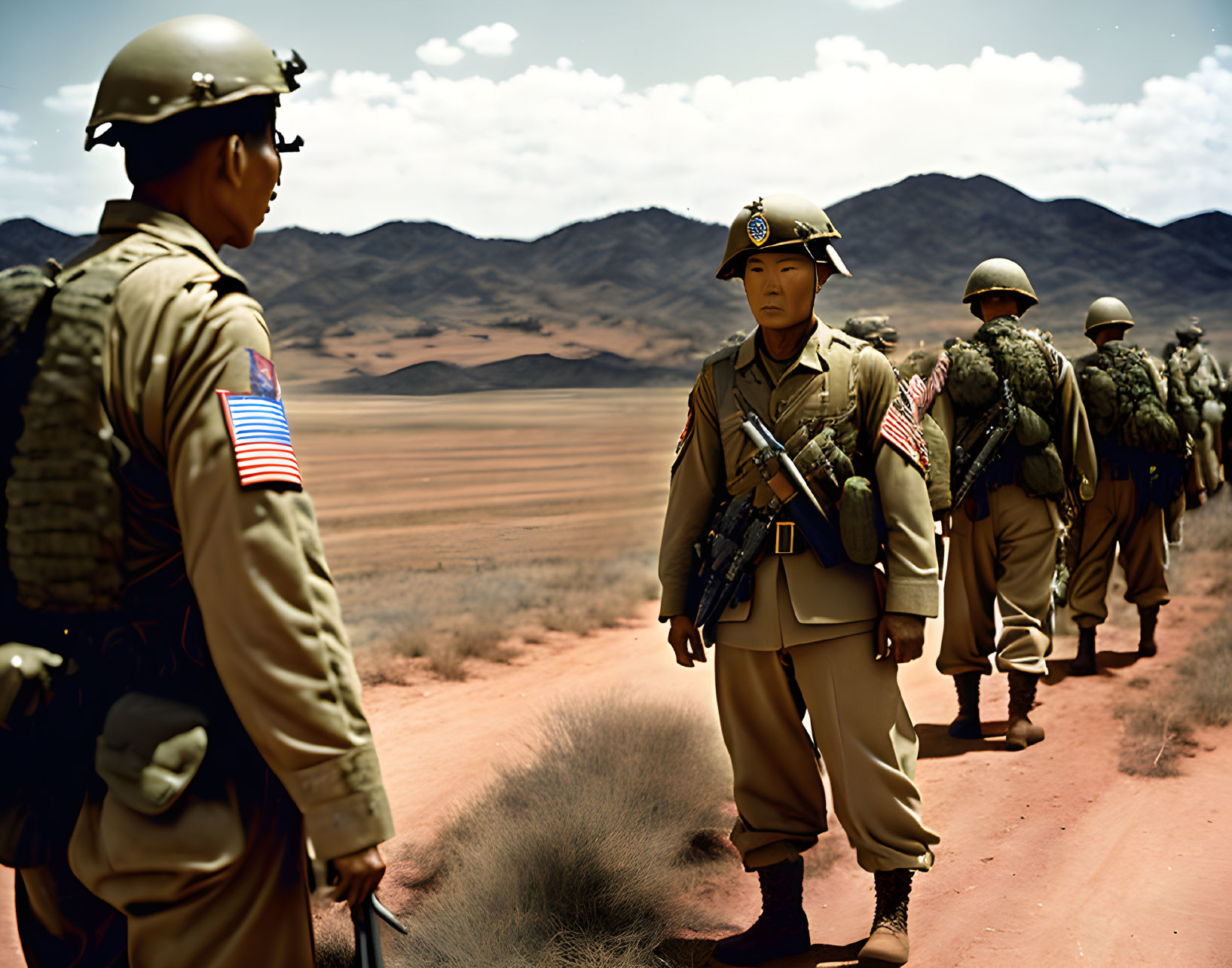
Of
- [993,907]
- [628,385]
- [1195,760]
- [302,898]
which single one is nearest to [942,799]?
[993,907]

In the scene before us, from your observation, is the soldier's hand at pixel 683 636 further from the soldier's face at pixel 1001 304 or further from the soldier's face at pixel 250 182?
the soldier's face at pixel 1001 304

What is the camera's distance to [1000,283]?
612 centimetres

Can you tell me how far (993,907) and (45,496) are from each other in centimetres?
394

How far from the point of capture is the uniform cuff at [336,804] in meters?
1.63

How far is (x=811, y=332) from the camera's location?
359cm

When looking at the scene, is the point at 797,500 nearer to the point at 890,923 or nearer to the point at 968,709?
the point at 890,923

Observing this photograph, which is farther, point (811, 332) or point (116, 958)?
point (811, 332)

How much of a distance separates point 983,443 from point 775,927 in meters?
3.35

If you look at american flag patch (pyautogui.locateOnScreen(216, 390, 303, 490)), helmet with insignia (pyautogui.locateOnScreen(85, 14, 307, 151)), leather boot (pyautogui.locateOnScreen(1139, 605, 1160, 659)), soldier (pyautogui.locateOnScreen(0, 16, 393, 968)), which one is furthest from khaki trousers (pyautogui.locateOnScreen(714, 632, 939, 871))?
leather boot (pyautogui.locateOnScreen(1139, 605, 1160, 659))

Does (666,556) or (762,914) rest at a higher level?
(666,556)

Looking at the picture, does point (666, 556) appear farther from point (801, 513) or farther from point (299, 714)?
point (299, 714)

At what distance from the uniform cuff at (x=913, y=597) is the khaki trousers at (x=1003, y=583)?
2.94 metres

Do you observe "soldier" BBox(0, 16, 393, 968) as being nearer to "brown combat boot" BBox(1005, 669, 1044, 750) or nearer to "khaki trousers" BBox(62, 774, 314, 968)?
"khaki trousers" BBox(62, 774, 314, 968)

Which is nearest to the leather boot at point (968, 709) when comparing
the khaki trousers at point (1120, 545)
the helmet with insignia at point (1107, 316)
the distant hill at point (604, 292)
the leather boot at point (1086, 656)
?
the leather boot at point (1086, 656)
